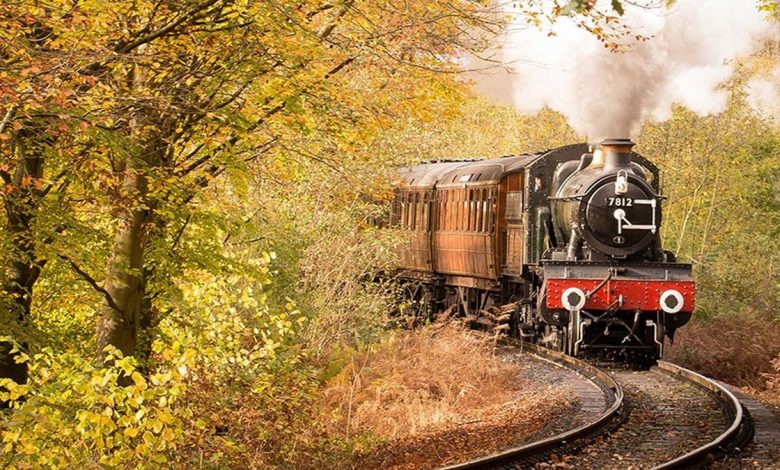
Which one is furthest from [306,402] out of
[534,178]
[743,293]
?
[743,293]

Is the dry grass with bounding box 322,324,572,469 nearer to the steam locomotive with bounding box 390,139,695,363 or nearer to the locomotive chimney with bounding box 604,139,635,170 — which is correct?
the steam locomotive with bounding box 390,139,695,363

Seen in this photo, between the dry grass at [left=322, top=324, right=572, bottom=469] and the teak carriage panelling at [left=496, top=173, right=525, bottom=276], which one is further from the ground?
the teak carriage panelling at [left=496, top=173, right=525, bottom=276]

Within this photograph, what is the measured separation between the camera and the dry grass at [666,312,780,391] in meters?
20.6

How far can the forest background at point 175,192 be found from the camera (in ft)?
27.8

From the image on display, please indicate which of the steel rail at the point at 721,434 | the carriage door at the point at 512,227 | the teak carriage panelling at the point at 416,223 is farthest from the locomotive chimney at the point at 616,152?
the teak carriage panelling at the point at 416,223

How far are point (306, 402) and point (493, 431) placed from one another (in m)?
2.71

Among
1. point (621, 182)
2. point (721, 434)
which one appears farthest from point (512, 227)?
point (721, 434)

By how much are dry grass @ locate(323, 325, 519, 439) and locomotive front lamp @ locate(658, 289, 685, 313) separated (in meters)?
2.39

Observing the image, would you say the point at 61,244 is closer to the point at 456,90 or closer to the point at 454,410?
the point at 456,90

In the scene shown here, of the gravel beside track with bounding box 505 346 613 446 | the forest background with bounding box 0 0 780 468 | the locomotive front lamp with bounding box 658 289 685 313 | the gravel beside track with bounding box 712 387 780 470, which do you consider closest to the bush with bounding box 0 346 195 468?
the forest background with bounding box 0 0 780 468

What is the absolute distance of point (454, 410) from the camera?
15266 mm

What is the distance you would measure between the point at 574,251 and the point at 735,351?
17.3ft

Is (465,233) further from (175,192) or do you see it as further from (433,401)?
(175,192)

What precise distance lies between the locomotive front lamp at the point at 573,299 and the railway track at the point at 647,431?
106cm
